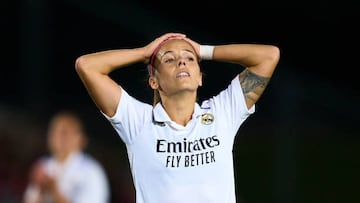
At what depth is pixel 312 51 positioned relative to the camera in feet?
50.4

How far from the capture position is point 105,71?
22.4ft

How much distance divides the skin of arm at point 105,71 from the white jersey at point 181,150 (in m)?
0.06

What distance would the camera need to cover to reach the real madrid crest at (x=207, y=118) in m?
6.73

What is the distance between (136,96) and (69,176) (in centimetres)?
182

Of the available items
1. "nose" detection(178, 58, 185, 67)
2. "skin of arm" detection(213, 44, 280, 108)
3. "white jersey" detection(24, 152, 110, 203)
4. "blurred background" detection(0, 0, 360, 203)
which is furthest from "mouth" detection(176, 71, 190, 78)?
"blurred background" detection(0, 0, 360, 203)

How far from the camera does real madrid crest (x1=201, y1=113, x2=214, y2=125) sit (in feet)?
22.1

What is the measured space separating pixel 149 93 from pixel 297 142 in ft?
5.21

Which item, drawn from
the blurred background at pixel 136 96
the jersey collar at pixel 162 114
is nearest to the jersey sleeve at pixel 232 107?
the jersey collar at pixel 162 114

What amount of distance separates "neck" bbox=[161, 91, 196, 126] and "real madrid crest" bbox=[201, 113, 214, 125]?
0.08 m

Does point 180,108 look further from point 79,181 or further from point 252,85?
point 79,181

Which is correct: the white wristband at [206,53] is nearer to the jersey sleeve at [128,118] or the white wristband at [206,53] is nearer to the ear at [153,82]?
the ear at [153,82]

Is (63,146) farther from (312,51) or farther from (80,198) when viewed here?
(312,51)

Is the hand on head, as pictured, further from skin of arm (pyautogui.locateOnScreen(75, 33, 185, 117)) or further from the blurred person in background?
the blurred person in background

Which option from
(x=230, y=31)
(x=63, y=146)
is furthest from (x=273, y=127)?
(x=230, y=31)
